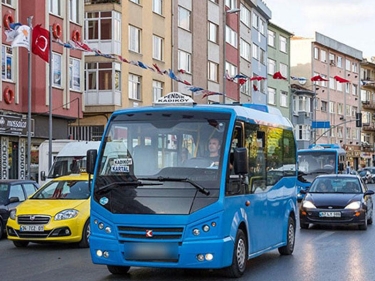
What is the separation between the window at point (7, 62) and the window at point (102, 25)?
8453mm

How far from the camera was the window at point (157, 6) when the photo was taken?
4543 cm

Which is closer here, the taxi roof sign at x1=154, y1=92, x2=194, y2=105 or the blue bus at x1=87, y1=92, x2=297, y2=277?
the blue bus at x1=87, y1=92, x2=297, y2=277

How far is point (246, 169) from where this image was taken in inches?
428

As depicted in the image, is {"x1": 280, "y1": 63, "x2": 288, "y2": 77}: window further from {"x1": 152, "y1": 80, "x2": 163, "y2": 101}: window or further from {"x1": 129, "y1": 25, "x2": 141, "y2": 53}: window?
{"x1": 129, "y1": 25, "x2": 141, "y2": 53}: window

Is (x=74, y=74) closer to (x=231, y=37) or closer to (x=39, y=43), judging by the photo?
(x=39, y=43)

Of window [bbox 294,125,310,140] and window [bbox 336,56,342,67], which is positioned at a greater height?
window [bbox 336,56,342,67]

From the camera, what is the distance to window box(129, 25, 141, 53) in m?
42.5

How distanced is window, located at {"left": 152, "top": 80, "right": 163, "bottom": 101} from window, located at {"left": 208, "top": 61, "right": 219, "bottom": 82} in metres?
8.27

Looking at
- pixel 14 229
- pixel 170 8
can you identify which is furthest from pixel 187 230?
pixel 170 8

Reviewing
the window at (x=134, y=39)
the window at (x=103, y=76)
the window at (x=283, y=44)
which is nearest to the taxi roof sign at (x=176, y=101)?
the window at (x=103, y=76)

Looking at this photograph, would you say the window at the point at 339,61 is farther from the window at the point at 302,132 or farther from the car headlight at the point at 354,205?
the car headlight at the point at 354,205

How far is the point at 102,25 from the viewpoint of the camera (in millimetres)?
40562

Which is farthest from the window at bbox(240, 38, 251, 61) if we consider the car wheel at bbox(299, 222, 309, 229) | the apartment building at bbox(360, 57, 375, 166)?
the car wheel at bbox(299, 222, 309, 229)

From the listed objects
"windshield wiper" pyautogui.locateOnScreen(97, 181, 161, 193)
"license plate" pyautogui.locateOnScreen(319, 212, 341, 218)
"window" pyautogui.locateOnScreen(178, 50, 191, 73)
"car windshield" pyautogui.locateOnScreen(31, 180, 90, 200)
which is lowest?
"license plate" pyautogui.locateOnScreen(319, 212, 341, 218)
